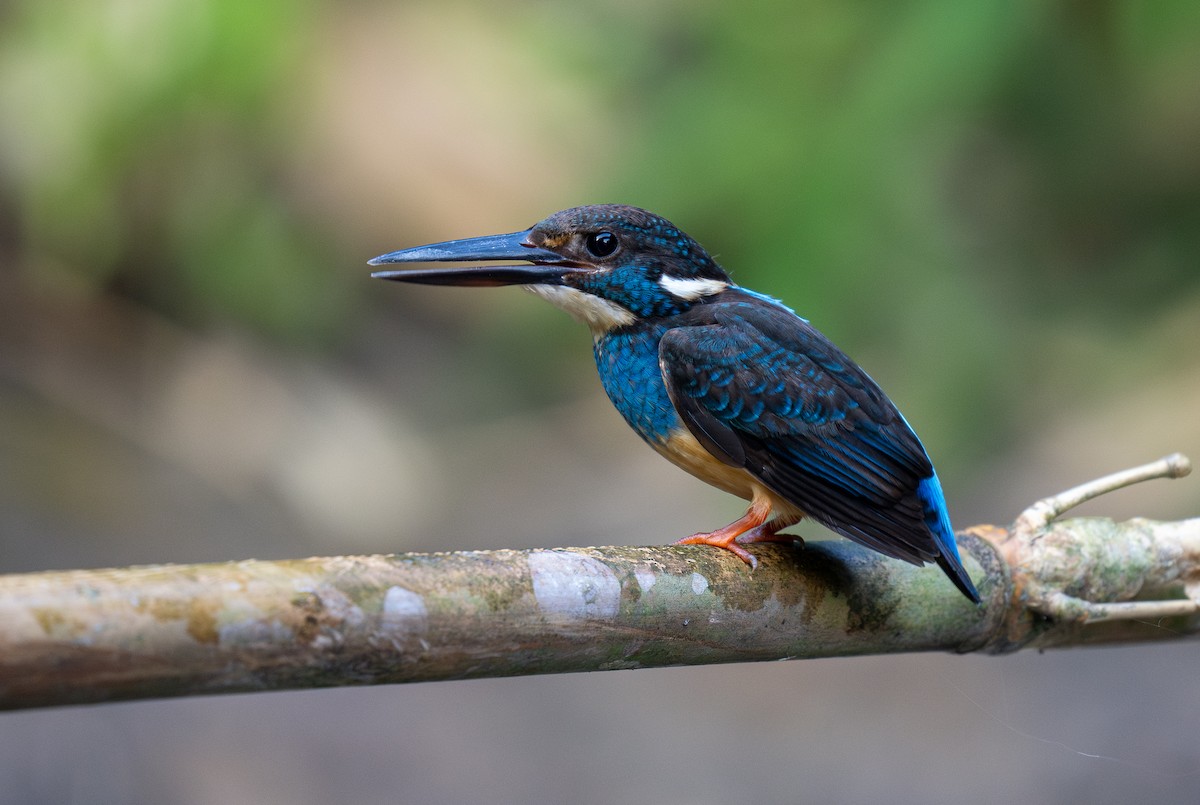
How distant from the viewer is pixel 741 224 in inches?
233

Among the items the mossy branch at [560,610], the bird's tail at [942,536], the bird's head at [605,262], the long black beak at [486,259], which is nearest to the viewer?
the mossy branch at [560,610]

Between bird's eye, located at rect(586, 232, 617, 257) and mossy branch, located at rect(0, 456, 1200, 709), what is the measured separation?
2.25 feet

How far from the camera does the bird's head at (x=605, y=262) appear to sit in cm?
248

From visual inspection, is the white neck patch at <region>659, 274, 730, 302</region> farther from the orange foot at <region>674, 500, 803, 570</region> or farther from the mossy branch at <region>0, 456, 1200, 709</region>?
the mossy branch at <region>0, 456, 1200, 709</region>

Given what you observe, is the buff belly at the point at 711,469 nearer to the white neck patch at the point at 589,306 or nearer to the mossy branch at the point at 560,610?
the mossy branch at the point at 560,610

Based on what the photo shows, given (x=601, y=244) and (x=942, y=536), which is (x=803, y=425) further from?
Result: (x=601, y=244)

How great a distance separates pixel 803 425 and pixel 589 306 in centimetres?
50

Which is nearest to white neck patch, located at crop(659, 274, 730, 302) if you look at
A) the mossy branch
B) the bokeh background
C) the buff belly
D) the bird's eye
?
the bird's eye

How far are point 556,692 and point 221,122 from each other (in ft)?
10.9

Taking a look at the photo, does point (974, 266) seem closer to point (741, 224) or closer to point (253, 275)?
point (741, 224)

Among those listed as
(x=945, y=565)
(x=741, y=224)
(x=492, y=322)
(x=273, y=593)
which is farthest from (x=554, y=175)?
(x=273, y=593)

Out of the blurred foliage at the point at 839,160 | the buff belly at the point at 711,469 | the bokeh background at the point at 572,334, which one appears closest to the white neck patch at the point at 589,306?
the buff belly at the point at 711,469

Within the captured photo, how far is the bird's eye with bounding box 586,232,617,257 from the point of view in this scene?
98.5 inches

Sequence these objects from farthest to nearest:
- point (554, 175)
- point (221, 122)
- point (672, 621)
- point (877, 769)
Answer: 1. point (554, 175)
2. point (221, 122)
3. point (877, 769)
4. point (672, 621)
